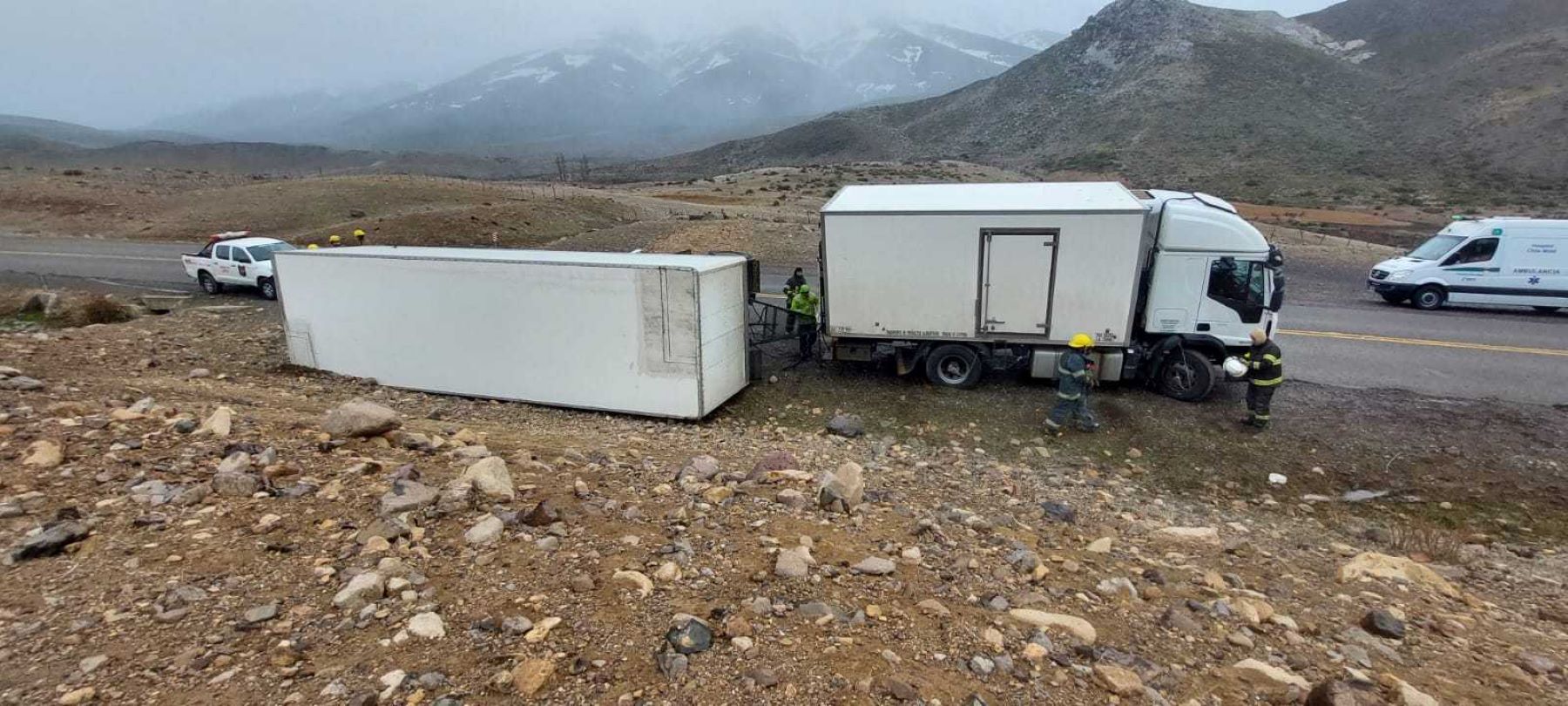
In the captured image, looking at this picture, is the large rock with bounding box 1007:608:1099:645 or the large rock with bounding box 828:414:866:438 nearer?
the large rock with bounding box 1007:608:1099:645

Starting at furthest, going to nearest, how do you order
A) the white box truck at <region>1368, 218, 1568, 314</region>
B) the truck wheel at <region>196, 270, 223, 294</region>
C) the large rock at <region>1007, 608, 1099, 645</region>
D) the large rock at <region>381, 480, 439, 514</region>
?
the truck wheel at <region>196, 270, 223, 294</region> < the white box truck at <region>1368, 218, 1568, 314</region> < the large rock at <region>381, 480, 439, 514</region> < the large rock at <region>1007, 608, 1099, 645</region>

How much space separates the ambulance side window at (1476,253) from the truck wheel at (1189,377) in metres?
12.0

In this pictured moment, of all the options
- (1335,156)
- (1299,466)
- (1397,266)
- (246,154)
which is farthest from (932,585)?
(246,154)

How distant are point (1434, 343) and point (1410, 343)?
0.53 meters

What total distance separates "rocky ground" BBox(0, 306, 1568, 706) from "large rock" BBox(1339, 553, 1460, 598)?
0.12 ft

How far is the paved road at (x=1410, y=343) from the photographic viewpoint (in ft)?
38.8

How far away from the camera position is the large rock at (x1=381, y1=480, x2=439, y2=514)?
5.30 metres

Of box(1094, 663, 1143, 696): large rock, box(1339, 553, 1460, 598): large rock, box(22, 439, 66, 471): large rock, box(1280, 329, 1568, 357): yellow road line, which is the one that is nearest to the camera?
box(1094, 663, 1143, 696): large rock

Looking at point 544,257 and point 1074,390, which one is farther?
point 544,257

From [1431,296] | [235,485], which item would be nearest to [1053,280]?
[235,485]

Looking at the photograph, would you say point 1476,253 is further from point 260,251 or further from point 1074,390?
point 260,251

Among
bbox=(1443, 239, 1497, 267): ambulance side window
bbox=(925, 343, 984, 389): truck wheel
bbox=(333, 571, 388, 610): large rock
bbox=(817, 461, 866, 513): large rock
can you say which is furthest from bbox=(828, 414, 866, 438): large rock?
bbox=(1443, 239, 1497, 267): ambulance side window

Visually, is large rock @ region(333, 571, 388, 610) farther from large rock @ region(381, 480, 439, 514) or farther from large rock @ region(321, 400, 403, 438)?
large rock @ region(321, 400, 403, 438)

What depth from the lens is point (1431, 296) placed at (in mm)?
17734
